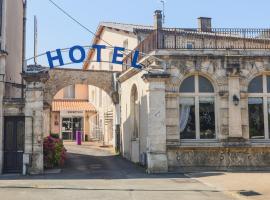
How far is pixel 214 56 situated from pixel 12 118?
814 cm

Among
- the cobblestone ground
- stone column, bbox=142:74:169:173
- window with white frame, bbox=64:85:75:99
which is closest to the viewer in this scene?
the cobblestone ground

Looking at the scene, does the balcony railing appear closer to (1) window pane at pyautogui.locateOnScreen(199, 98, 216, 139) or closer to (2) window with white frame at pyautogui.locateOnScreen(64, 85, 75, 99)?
(1) window pane at pyautogui.locateOnScreen(199, 98, 216, 139)

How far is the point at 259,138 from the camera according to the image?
1573cm

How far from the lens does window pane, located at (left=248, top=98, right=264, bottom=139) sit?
15.8m

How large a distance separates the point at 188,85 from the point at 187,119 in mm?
1347

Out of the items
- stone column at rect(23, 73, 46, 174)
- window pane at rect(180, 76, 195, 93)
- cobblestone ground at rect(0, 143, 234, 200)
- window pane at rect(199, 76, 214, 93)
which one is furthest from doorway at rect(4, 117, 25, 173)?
window pane at rect(199, 76, 214, 93)

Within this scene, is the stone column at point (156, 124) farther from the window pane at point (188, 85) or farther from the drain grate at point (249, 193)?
the drain grate at point (249, 193)

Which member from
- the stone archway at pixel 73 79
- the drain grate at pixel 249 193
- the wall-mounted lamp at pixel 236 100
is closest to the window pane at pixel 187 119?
the wall-mounted lamp at pixel 236 100

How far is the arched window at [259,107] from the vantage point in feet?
51.8

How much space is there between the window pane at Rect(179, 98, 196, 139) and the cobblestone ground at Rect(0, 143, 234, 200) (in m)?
2.03

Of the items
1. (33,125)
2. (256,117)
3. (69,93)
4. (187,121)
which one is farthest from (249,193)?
(69,93)

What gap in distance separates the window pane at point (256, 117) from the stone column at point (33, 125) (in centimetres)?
813

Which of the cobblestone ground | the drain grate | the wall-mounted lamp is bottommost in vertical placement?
the drain grate

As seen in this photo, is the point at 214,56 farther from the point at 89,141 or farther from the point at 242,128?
the point at 89,141
